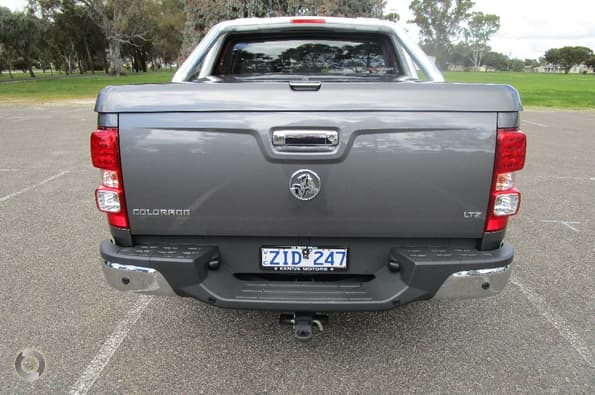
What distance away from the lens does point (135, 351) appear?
2.72 metres

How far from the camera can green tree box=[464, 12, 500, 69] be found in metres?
88.4

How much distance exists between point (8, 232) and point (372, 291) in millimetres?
4174

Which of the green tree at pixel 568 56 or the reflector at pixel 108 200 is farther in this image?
the green tree at pixel 568 56

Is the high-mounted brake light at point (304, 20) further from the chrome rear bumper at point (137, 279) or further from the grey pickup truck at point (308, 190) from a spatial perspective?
the chrome rear bumper at point (137, 279)

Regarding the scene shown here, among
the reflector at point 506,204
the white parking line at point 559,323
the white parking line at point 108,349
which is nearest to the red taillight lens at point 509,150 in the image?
the reflector at point 506,204

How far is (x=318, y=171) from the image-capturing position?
2.09 meters

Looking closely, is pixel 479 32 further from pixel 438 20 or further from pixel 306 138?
pixel 306 138

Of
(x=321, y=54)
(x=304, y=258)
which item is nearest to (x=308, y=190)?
(x=304, y=258)

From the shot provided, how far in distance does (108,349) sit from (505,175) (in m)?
2.47

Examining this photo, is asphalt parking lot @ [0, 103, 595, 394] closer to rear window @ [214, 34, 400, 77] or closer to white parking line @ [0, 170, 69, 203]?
white parking line @ [0, 170, 69, 203]

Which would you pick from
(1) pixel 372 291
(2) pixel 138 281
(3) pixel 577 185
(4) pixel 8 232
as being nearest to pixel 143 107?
(2) pixel 138 281

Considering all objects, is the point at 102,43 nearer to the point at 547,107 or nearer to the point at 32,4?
the point at 32,4

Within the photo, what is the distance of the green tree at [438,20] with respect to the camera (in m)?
82.1

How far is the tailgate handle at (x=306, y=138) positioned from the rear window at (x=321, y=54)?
2083 mm
